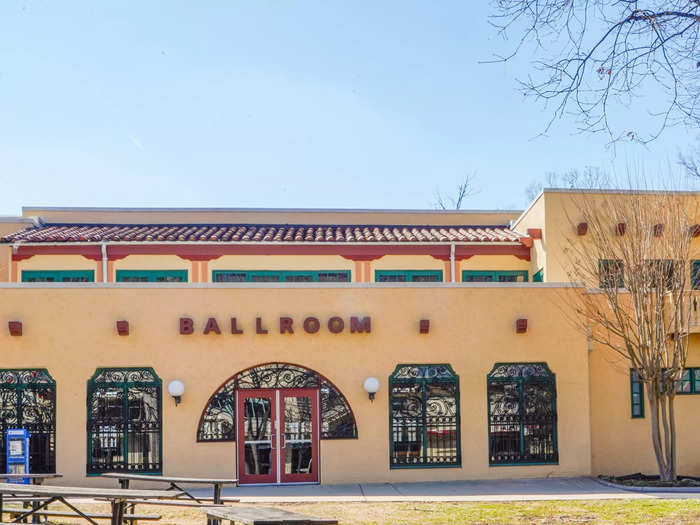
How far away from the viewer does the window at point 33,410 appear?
1616 centimetres

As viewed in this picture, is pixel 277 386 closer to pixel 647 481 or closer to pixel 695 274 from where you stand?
pixel 647 481

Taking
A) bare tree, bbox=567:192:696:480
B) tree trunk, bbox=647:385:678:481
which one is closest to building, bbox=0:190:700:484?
bare tree, bbox=567:192:696:480

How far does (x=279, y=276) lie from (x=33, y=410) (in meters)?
6.78

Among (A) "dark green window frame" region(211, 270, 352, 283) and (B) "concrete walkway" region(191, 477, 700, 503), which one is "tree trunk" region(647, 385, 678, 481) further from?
(A) "dark green window frame" region(211, 270, 352, 283)

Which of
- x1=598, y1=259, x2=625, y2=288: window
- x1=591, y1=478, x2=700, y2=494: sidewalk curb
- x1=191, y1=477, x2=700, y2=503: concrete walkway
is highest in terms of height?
x1=598, y1=259, x2=625, y2=288: window

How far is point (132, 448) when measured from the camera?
1631 centimetres

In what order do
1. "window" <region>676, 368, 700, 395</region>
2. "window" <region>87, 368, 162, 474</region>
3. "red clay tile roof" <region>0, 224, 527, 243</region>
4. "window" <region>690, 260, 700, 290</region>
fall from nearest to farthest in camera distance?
"window" <region>87, 368, 162, 474</region>
"window" <region>676, 368, 700, 395</region>
"window" <region>690, 260, 700, 290</region>
"red clay tile roof" <region>0, 224, 527, 243</region>

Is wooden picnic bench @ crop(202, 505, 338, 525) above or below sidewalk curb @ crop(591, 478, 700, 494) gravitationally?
above

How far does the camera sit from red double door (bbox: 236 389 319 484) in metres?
16.5

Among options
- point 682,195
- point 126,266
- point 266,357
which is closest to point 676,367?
point 682,195

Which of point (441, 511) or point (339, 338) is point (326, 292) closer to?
point (339, 338)

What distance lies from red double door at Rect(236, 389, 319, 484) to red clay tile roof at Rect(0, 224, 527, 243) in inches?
204

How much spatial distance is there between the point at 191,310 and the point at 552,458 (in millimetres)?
8085

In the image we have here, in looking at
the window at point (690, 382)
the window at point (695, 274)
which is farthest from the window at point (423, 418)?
the window at point (695, 274)
